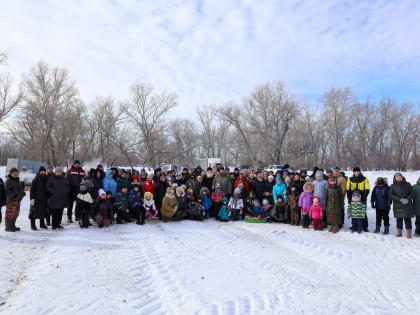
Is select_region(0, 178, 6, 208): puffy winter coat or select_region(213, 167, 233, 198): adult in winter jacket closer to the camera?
select_region(0, 178, 6, 208): puffy winter coat

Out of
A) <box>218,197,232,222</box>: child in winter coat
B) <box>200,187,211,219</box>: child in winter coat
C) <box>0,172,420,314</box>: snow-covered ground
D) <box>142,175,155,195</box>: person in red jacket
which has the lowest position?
<box>0,172,420,314</box>: snow-covered ground

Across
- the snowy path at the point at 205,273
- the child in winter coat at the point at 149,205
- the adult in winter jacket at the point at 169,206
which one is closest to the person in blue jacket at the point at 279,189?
the snowy path at the point at 205,273

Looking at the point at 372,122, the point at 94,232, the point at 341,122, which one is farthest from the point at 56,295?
the point at 372,122

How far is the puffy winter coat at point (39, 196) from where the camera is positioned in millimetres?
7430

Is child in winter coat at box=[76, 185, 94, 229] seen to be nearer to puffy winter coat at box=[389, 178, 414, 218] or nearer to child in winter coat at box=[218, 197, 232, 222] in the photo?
child in winter coat at box=[218, 197, 232, 222]

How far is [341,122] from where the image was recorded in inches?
1502

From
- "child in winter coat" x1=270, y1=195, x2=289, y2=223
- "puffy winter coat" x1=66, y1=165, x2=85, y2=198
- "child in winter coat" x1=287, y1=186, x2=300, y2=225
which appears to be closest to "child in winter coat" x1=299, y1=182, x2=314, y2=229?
"child in winter coat" x1=287, y1=186, x2=300, y2=225

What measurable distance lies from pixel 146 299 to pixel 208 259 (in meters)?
1.82

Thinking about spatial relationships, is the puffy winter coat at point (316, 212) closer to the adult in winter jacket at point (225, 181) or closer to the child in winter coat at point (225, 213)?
the child in winter coat at point (225, 213)

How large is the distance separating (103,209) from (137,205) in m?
0.95

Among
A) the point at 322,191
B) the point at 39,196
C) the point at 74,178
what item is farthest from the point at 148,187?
the point at 322,191

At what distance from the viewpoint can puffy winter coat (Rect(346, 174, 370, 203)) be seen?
7.86 meters

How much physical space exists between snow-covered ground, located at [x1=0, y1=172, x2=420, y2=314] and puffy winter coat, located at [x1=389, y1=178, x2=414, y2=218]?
2.10 ft

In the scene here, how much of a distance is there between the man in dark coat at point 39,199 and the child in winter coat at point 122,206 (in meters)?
1.85
